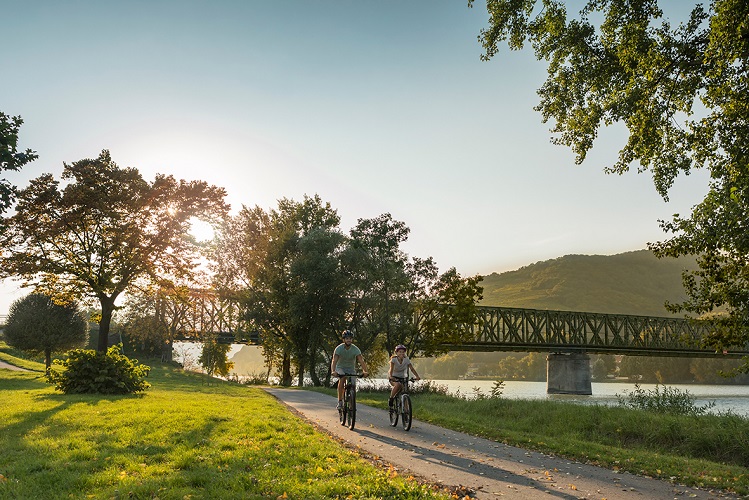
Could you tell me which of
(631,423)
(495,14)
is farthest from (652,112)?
(631,423)

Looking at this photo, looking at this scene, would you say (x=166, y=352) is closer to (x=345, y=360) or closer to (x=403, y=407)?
(x=345, y=360)

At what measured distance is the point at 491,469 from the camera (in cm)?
966

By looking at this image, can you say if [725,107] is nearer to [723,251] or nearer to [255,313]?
[723,251]

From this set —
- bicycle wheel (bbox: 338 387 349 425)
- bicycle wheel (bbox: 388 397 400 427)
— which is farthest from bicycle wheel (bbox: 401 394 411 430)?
bicycle wheel (bbox: 338 387 349 425)

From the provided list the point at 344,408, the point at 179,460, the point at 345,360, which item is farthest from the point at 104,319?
the point at 179,460

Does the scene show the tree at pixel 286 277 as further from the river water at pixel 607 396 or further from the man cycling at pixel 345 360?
the man cycling at pixel 345 360

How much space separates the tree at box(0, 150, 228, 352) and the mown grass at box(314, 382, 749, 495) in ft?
58.1

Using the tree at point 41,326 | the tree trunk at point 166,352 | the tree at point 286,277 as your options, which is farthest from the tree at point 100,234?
the tree trunk at point 166,352

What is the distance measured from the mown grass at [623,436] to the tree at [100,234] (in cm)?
1771

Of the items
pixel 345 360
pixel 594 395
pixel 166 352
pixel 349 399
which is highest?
pixel 345 360

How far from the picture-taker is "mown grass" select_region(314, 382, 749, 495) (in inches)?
400

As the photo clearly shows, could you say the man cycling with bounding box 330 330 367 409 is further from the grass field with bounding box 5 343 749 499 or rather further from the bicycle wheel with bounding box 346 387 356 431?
the grass field with bounding box 5 343 749 499

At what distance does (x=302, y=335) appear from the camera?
134 ft

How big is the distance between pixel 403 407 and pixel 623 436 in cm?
730
